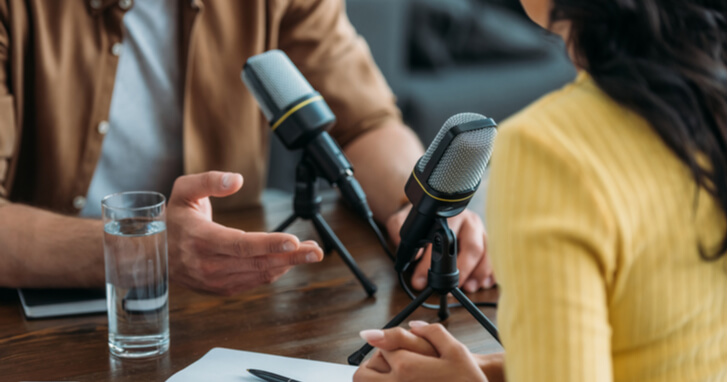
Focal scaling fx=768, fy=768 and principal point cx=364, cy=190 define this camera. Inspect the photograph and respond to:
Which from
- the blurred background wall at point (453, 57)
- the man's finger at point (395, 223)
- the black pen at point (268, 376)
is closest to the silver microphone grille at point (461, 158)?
the black pen at point (268, 376)

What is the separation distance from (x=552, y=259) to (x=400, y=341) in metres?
0.27

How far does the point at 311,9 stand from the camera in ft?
5.24

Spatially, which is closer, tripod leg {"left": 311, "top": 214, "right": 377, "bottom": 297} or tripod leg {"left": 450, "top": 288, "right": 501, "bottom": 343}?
tripod leg {"left": 450, "top": 288, "right": 501, "bottom": 343}

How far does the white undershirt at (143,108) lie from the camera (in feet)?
4.79

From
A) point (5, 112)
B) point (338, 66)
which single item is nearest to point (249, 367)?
point (5, 112)

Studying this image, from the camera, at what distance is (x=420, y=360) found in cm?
71

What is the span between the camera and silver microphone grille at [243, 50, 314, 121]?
3.38 ft

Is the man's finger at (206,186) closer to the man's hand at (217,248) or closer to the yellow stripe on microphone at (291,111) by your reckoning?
the man's hand at (217,248)

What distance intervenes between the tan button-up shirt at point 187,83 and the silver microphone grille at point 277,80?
1.51 feet

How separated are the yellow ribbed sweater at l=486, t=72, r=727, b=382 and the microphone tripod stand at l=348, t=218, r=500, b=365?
0.29 meters

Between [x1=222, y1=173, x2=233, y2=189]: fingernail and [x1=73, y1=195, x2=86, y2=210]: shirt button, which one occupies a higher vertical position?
[x1=222, y1=173, x2=233, y2=189]: fingernail

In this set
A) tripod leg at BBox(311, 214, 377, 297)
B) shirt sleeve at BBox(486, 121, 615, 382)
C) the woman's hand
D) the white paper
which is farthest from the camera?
tripod leg at BBox(311, 214, 377, 297)

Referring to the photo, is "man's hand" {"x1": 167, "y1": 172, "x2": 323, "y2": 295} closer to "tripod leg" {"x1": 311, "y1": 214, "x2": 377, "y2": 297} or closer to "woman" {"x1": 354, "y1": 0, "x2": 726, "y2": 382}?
"tripod leg" {"x1": 311, "y1": 214, "x2": 377, "y2": 297}

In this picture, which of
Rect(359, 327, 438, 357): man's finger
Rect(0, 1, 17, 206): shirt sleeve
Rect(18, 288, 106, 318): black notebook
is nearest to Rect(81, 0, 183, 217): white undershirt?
Rect(0, 1, 17, 206): shirt sleeve
